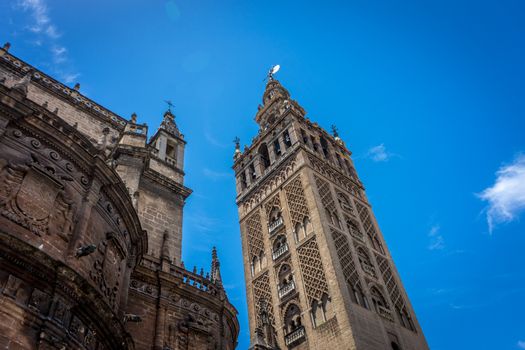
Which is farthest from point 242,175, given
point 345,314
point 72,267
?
point 72,267

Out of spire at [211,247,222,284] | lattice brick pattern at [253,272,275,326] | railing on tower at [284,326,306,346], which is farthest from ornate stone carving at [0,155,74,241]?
lattice brick pattern at [253,272,275,326]

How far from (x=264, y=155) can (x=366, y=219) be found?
10900 millimetres

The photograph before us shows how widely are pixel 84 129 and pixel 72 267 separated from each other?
34.8ft

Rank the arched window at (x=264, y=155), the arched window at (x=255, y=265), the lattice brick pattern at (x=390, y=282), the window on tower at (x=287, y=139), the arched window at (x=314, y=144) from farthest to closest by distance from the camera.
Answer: the arched window at (x=264, y=155), the arched window at (x=314, y=144), the window on tower at (x=287, y=139), the arched window at (x=255, y=265), the lattice brick pattern at (x=390, y=282)

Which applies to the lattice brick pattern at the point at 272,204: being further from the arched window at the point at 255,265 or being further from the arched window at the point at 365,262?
the arched window at the point at 365,262

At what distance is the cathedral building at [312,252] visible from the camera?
23.8 meters

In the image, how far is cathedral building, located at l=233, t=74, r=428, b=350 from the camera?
23812 mm

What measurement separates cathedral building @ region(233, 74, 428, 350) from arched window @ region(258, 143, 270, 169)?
4.0 inches

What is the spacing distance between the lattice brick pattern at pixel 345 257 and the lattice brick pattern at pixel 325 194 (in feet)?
7.80

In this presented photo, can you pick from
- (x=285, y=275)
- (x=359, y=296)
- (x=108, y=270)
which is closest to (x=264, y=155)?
(x=285, y=275)

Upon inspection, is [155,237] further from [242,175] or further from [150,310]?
[242,175]

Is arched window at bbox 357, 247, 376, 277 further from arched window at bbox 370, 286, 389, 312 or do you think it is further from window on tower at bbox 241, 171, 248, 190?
window on tower at bbox 241, 171, 248, 190

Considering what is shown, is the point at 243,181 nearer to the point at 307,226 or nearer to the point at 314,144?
the point at 314,144

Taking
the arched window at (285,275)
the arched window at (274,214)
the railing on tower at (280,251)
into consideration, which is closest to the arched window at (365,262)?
the arched window at (285,275)
